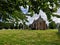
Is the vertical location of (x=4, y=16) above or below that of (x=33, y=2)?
below

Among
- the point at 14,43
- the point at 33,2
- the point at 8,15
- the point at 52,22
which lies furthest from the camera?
the point at 14,43

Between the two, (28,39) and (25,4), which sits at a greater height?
(25,4)

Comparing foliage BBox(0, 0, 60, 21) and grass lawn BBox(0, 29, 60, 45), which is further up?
foliage BBox(0, 0, 60, 21)

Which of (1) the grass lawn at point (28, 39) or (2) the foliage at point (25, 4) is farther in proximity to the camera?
(1) the grass lawn at point (28, 39)

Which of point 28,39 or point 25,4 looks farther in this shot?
point 28,39

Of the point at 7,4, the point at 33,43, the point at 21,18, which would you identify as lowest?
the point at 33,43

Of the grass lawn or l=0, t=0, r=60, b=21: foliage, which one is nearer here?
l=0, t=0, r=60, b=21: foliage

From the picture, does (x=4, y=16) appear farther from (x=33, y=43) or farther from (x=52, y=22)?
(x=33, y=43)

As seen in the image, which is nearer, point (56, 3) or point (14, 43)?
point (56, 3)

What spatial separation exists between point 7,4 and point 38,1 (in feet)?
2.93

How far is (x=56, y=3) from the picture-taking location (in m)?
5.71

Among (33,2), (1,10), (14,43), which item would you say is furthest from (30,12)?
(14,43)

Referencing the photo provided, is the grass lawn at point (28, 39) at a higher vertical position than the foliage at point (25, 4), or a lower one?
lower

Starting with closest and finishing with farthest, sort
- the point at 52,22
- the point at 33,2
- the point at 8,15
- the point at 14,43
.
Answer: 1. the point at 52,22
2. the point at 33,2
3. the point at 8,15
4. the point at 14,43
